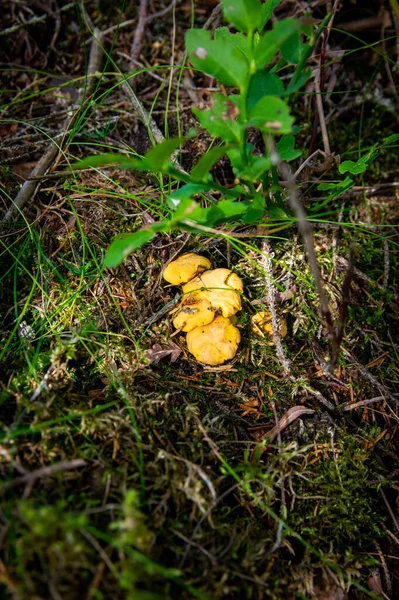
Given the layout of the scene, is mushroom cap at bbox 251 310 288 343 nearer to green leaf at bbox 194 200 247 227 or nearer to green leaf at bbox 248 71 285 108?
green leaf at bbox 194 200 247 227

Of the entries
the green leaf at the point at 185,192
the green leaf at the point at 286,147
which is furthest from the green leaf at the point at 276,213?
the green leaf at the point at 185,192

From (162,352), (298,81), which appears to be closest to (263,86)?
(298,81)

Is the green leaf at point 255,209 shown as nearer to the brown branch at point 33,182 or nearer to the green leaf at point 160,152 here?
the green leaf at point 160,152

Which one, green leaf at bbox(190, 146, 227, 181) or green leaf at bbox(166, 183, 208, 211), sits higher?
green leaf at bbox(190, 146, 227, 181)

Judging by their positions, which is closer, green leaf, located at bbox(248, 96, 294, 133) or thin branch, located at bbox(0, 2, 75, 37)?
green leaf, located at bbox(248, 96, 294, 133)

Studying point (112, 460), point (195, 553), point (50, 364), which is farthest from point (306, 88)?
point (195, 553)

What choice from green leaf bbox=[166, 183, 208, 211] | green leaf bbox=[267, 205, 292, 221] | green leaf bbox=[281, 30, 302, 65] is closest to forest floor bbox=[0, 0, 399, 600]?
green leaf bbox=[267, 205, 292, 221]
